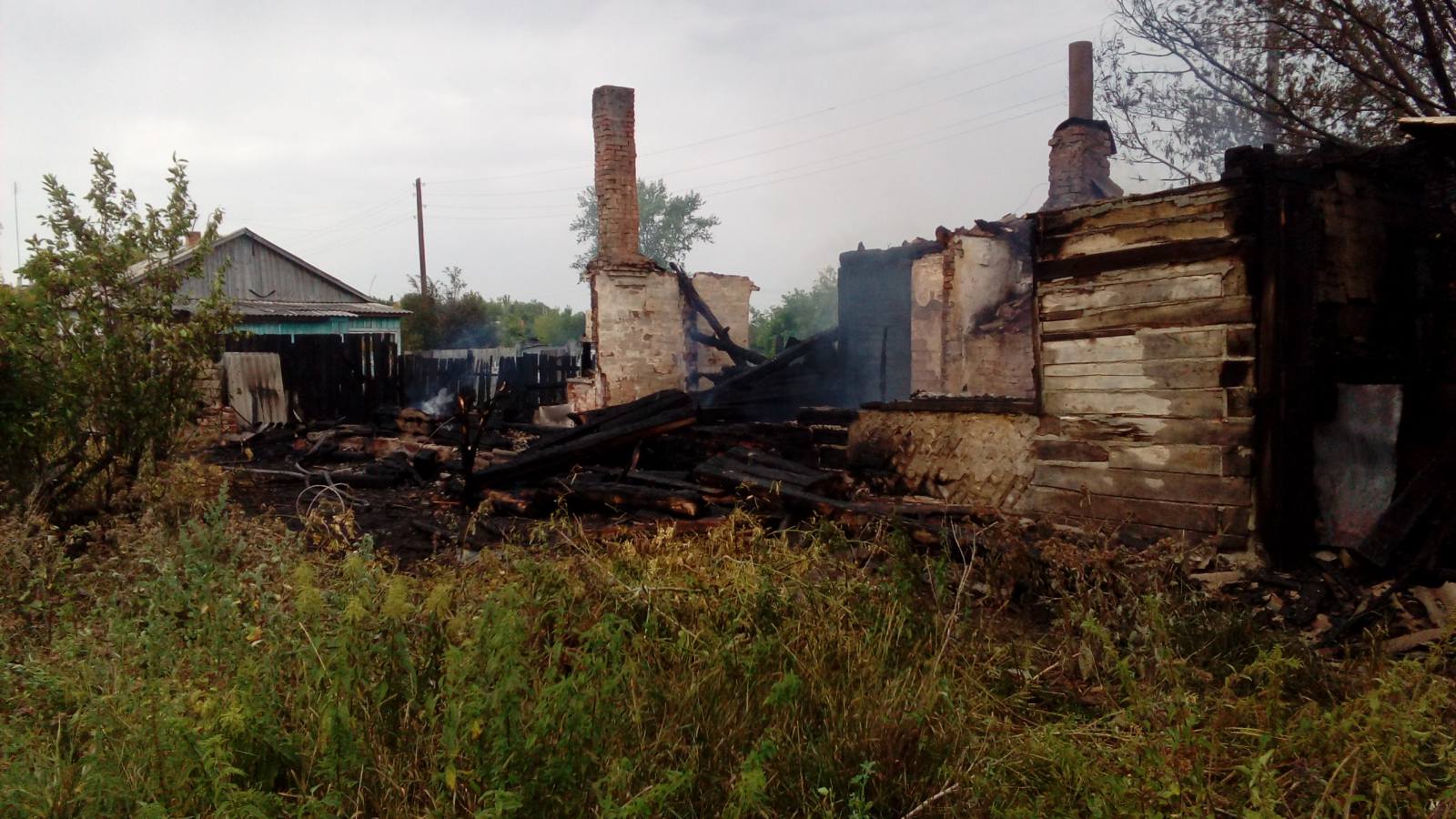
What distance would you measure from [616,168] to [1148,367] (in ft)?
35.2

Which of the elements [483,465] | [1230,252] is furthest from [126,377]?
[1230,252]

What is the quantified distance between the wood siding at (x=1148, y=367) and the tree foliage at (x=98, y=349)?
6.54 meters

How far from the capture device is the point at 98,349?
643 centimetres

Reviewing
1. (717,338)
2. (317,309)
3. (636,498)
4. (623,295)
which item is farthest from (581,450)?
(317,309)

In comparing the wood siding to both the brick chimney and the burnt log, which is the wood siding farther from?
the brick chimney

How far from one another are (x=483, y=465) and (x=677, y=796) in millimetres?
8012

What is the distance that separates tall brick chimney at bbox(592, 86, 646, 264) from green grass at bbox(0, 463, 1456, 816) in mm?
10485

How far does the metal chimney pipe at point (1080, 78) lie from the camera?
65.9ft

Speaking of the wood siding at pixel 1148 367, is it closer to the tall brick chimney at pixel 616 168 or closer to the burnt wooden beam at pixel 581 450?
the burnt wooden beam at pixel 581 450

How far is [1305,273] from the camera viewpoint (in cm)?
552

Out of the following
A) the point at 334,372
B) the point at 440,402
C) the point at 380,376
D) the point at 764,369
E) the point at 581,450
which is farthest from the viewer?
the point at 440,402

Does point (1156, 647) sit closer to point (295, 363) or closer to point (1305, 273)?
point (1305, 273)

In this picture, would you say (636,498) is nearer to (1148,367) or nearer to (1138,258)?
(1148,367)

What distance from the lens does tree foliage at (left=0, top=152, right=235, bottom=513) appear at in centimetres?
595
